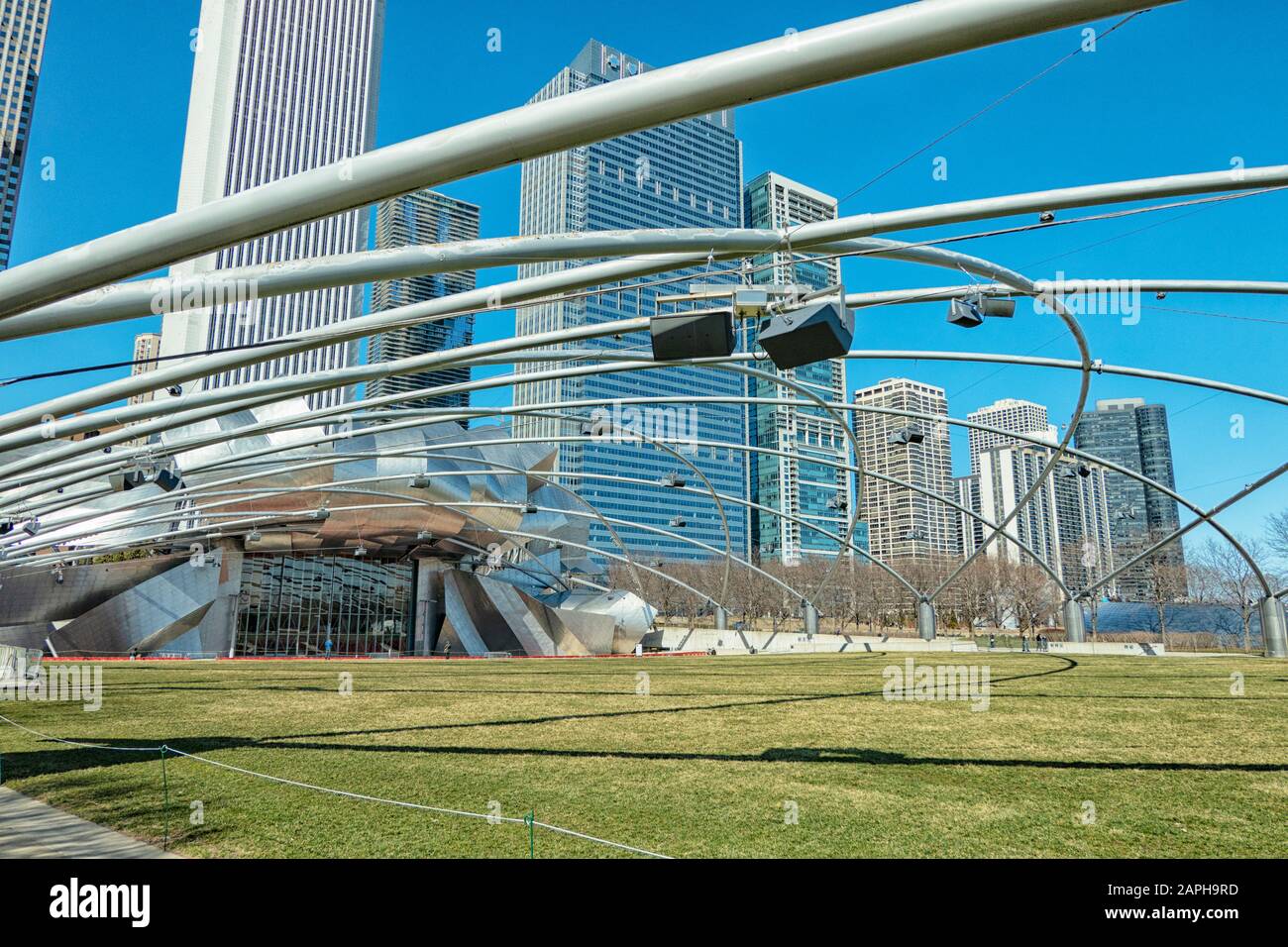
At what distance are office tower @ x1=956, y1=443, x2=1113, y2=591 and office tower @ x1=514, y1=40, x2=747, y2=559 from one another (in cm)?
3550

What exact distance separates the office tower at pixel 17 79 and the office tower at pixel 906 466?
478ft

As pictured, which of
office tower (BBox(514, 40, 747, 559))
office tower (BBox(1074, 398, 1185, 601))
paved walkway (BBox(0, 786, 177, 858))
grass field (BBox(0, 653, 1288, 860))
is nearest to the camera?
paved walkway (BBox(0, 786, 177, 858))

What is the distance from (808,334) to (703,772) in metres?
5.44

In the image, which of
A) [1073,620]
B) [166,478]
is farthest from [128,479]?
[1073,620]

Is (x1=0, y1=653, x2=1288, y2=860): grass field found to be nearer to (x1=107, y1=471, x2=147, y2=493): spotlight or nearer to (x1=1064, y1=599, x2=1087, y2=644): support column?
(x1=107, y1=471, x2=147, y2=493): spotlight

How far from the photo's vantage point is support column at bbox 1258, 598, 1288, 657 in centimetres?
3456

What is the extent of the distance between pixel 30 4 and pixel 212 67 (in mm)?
33827

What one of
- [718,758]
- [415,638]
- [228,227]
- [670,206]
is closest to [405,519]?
[415,638]

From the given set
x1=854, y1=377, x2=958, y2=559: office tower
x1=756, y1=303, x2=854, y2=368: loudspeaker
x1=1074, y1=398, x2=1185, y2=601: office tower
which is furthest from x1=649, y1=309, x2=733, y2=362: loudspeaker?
x1=1074, y1=398, x2=1185, y2=601: office tower

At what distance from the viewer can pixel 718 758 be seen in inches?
422

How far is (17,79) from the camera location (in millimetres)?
149000

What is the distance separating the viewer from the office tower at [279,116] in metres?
169

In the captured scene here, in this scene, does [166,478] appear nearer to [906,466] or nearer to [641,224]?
[906,466]

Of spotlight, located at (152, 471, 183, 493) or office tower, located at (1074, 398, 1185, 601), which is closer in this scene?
spotlight, located at (152, 471, 183, 493)
